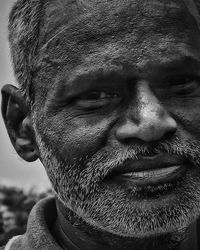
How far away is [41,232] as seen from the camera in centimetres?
230

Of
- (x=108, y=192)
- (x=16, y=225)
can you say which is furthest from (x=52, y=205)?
(x=16, y=225)

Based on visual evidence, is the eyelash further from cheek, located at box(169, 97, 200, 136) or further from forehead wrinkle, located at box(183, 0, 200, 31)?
forehead wrinkle, located at box(183, 0, 200, 31)

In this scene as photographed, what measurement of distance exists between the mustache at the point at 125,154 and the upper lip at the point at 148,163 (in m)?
0.01

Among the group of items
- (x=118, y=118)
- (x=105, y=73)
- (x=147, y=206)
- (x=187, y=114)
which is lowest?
(x=147, y=206)

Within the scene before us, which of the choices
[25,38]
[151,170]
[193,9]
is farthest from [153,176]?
[25,38]

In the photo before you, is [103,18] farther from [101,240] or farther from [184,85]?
[101,240]

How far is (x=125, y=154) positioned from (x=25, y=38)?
822 millimetres

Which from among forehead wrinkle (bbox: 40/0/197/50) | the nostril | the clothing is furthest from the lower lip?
forehead wrinkle (bbox: 40/0/197/50)

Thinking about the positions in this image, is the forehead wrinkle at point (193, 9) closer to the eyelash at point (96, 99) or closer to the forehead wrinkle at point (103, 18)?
the forehead wrinkle at point (103, 18)

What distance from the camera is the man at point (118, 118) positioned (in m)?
1.95

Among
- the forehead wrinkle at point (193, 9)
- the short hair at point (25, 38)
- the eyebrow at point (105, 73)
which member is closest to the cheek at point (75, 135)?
the eyebrow at point (105, 73)

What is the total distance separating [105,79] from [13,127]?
73cm

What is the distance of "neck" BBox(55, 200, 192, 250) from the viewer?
2.21m

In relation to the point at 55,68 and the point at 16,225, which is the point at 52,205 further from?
the point at 16,225
